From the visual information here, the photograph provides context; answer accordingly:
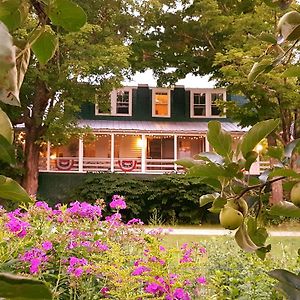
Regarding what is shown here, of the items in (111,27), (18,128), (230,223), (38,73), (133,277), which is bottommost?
(133,277)

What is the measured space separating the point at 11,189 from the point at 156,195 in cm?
1698

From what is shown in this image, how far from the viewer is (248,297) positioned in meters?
3.65

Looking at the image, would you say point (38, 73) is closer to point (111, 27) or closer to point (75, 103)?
point (75, 103)

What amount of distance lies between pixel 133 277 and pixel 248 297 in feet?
3.22

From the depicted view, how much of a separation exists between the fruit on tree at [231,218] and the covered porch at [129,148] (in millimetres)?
18366

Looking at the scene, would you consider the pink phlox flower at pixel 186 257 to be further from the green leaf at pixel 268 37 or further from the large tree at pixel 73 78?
the large tree at pixel 73 78

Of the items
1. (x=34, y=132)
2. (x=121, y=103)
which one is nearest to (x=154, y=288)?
(x=34, y=132)

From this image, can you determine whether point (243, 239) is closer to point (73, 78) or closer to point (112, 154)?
point (73, 78)

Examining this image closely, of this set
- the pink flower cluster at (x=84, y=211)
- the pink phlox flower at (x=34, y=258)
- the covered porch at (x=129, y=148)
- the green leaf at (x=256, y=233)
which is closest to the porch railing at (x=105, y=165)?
the covered porch at (x=129, y=148)

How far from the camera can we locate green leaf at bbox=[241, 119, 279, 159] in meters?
0.64

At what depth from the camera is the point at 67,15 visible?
1.52ft

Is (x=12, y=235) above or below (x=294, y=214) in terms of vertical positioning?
below

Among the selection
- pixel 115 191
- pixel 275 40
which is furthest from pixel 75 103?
pixel 275 40

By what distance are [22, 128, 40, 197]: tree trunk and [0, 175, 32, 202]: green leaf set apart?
1697cm
